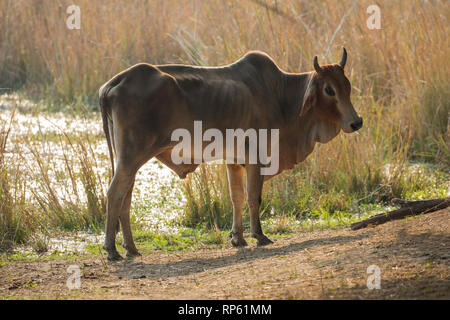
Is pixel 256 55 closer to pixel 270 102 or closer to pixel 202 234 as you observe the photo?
pixel 270 102

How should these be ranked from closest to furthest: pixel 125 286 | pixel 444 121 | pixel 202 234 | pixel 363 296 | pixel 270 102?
pixel 363 296
pixel 125 286
pixel 270 102
pixel 202 234
pixel 444 121

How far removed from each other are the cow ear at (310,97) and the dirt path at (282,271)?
1084 millimetres

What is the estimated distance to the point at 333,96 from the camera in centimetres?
568

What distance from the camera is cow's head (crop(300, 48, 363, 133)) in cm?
562

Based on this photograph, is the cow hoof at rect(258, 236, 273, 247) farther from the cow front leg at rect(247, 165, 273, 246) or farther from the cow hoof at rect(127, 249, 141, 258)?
the cow hoof at rect(127, 249, 141, 258)

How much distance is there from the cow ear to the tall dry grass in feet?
4.46

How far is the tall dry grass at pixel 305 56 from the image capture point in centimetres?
732

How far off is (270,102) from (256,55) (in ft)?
1.51

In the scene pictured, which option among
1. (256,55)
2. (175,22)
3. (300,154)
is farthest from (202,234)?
(175,22)

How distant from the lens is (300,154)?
5.95 meters

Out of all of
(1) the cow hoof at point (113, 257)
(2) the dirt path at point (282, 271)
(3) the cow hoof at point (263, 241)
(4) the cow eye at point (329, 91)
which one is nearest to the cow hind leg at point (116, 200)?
(1) the cow hoof at point (113, 257)

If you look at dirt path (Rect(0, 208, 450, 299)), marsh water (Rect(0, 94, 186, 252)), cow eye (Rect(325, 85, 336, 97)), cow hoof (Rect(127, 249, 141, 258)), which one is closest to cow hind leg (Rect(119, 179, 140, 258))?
cow hoof (Rect(127, 249, 141, 258))

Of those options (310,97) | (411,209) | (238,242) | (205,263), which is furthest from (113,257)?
(411,209)

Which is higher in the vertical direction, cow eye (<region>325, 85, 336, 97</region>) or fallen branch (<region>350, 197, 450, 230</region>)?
cow eye (<region>325, 85, 336, 97</region>)
